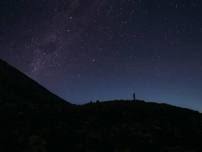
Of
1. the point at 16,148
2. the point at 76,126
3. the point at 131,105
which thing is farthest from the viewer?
the point at 131,105

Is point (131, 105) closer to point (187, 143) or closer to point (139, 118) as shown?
point (139, 118)

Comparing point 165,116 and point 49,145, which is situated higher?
point 165,116

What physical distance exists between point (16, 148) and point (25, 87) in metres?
27.0

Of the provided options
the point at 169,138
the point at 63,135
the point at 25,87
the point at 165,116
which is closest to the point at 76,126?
the point at 63,135

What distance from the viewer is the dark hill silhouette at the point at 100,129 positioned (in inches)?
541

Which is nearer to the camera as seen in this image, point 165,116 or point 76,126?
point 76,126

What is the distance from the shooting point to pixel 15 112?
18.5m

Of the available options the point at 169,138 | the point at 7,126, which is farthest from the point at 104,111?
the point at 7,126

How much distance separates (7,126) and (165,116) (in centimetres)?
1076

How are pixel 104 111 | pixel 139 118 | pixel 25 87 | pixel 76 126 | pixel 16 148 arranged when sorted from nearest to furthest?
pixel 16 148
pixel 76 126
pixel 139 118
pixel 104 111
pixel 25 87

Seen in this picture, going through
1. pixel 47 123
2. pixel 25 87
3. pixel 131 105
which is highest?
pixel 25 87

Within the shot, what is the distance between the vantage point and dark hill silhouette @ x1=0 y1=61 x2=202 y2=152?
13750mm

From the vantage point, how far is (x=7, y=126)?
51.5ft

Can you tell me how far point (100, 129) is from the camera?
16.0m
